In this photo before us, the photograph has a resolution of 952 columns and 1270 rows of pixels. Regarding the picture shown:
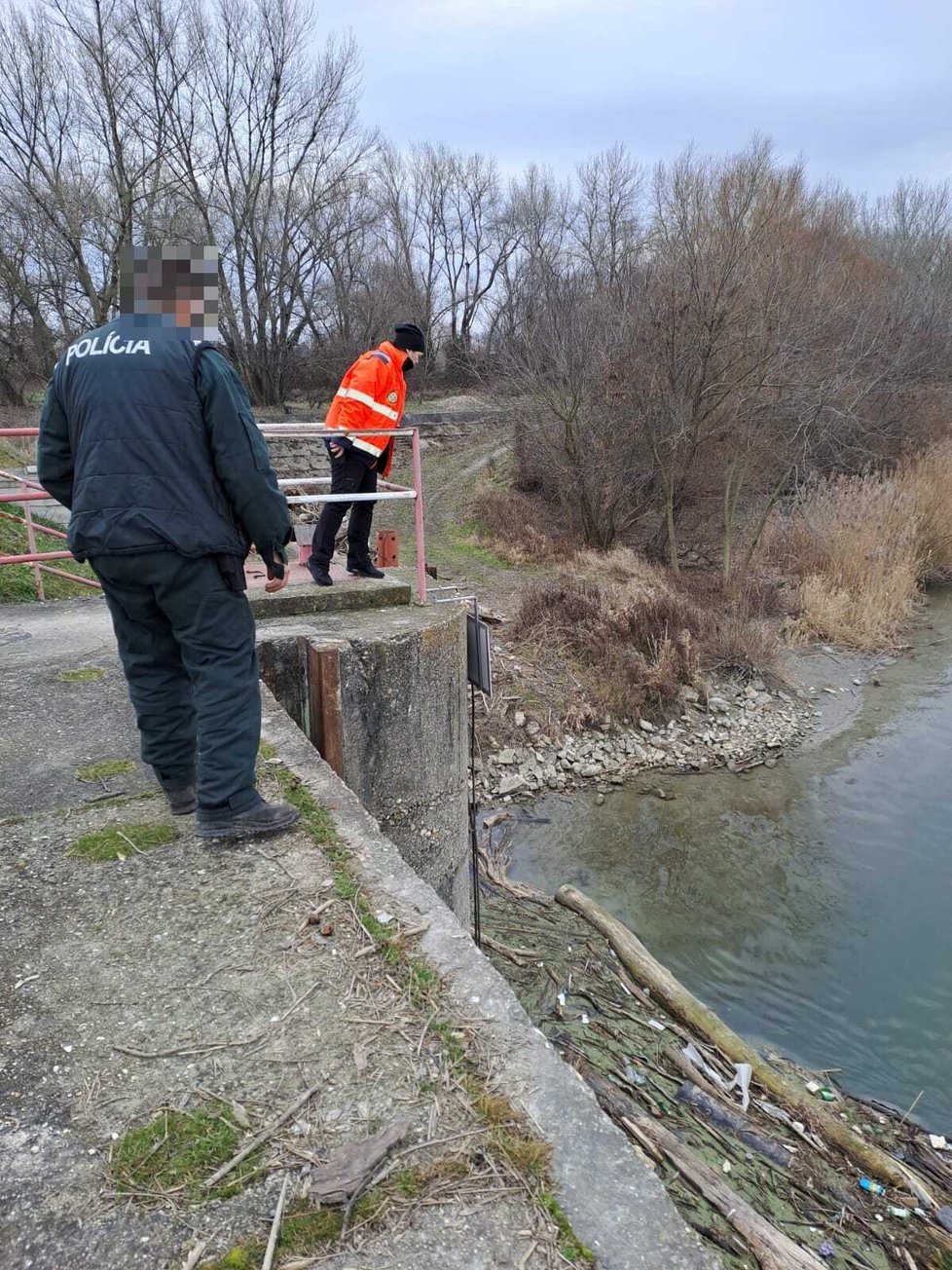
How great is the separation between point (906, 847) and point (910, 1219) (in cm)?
452

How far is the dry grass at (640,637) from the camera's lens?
37.3 ft

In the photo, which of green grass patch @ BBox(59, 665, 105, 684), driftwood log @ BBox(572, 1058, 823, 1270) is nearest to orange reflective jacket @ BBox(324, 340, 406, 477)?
green grass patch @ BBox(59, 665, 105, 684)

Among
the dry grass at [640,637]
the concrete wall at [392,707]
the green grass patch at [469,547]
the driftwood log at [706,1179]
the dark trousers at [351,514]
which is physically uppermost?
the dark trousers at [351,514]

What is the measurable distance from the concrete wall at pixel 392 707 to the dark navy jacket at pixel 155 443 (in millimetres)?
1913

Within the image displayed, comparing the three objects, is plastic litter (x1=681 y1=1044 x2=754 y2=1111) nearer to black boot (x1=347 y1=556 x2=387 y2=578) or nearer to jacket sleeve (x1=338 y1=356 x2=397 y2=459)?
black boot (x1=347 y1=556 x2=387 y2=578)

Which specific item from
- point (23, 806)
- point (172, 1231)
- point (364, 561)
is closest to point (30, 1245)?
point (172, 1231)

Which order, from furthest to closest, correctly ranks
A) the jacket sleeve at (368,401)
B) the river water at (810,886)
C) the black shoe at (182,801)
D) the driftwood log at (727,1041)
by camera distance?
the river water at (810,886) → the jacket sleeve at (368,401) → the driftwood log at (727,1041) → the black shoe at (182,801)

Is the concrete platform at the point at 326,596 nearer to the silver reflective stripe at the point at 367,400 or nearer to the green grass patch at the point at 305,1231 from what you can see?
the silver reflective stripe at the point at 367,400

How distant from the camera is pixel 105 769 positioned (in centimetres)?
345

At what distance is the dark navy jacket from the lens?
8.35ft

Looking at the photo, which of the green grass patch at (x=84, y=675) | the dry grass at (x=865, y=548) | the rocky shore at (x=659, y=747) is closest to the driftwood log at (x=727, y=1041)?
the rocky shore at (x=659, y=747)

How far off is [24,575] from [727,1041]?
728 centimetres

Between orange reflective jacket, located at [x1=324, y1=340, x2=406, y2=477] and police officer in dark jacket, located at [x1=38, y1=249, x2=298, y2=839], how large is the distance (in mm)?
2683

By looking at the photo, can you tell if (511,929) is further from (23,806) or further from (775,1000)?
(23,806)
